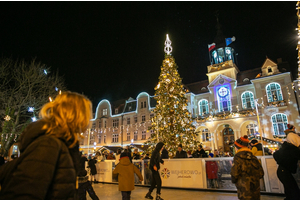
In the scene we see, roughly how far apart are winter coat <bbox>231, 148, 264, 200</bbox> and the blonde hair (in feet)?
12.3

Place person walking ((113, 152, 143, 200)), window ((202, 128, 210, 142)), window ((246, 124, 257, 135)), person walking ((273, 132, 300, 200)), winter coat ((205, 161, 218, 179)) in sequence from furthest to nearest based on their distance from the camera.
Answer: window ((202, 128, 210, 142)) < window ((246, 124, 257, 135)) < winter coat ((205, 161, 218, 179)) < person walking ((113, 152, 143, 200)) < person walking ((273, 132, 300, 200))

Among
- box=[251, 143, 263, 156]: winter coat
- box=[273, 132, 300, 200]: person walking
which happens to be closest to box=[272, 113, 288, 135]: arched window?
box=[251, 143, 263, 156]: winter coat

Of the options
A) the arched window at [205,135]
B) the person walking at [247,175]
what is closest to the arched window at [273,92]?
the arched window at [205,135]

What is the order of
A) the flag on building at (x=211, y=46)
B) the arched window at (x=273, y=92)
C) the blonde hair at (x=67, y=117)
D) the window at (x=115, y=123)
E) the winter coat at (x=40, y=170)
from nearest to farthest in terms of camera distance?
1. the winter coat at (x=40, y=170)
2. the blonde hair at (x=67, y=117)
3. the arched window at (x=273, y=92)
4. the flag on building at (x=211, y=46)
5. the window at (x=115, y=123)

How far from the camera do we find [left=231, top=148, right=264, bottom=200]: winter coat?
4137 millimetres

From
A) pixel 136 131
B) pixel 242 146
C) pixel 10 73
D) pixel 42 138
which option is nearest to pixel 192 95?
pixel 136 131

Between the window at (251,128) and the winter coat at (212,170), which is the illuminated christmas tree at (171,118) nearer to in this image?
the winter coat at (212,170)

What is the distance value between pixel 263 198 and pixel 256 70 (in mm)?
27149

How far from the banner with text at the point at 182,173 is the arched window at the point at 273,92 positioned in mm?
21380

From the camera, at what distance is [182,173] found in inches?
359

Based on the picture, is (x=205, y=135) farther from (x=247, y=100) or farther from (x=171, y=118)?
(x=171, y=118)

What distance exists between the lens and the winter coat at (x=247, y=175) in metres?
4.14

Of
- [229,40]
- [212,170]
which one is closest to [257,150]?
[212,170]

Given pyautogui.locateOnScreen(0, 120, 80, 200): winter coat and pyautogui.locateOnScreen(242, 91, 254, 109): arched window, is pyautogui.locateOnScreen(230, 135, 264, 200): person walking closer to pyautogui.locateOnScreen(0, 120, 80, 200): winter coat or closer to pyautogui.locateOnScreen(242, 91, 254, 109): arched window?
pyautogui.locateOnScreen(0, 120, 80, 200): winter coat
